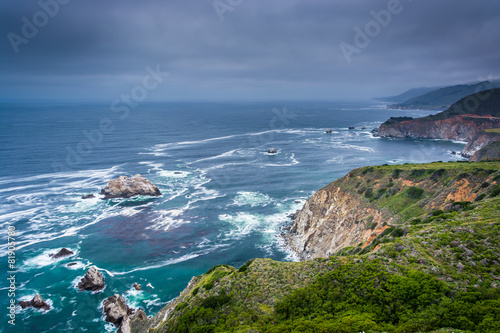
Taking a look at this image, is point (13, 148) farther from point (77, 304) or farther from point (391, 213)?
point (391, 213)

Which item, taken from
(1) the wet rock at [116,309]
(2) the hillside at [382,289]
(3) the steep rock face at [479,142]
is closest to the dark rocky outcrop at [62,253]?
(1) the wet rock at [116,309]

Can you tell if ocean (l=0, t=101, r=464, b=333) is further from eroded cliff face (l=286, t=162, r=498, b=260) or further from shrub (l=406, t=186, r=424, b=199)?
shrub (l=406, t=186, r=424, b=199)

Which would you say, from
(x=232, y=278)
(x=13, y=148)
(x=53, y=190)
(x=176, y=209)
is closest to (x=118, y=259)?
(x=176, y=209)

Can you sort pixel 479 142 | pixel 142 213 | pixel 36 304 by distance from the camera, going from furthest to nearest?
pixel 479 142 → pixel 142 213 → pixel 36 304

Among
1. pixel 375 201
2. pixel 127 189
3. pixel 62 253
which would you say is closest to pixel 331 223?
pixel 375 201

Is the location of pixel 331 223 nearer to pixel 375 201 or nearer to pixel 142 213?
pixel 375 201

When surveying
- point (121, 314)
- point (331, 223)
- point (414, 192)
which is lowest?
point (121, 314)

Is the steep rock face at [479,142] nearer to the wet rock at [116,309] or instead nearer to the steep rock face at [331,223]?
the steep rock face at [331,223]

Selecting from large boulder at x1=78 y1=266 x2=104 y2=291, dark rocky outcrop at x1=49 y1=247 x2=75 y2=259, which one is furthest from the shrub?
dark rocky outcrop at x1=49 y1=247 x2=75 y2=259
